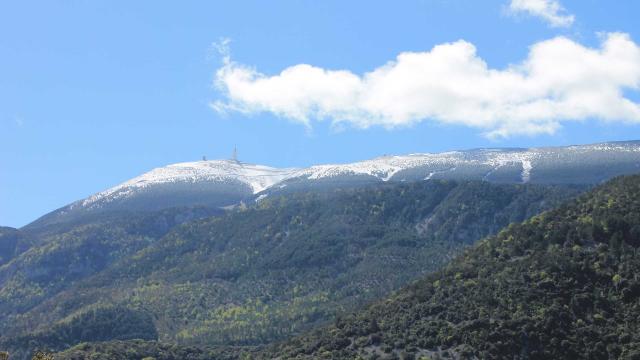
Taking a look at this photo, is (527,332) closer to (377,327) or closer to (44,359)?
(377,327)

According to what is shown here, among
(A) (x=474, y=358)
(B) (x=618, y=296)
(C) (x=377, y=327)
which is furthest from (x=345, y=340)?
(B) (x=618, y=296)

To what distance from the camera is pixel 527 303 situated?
495 ft

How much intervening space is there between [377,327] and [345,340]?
5.94 metres

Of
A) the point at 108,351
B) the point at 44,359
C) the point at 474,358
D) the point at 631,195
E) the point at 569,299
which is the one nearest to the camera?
the point at 44,359

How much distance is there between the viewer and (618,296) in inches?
5792

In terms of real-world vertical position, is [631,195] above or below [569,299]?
above

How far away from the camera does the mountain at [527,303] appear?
460ft

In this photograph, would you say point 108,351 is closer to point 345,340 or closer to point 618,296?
point 345,340

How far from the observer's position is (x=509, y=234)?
18738 centimetres

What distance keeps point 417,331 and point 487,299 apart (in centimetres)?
1225

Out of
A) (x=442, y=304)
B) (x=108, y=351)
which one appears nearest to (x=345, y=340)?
(x=442, y=304)

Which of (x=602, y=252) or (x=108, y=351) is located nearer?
(x=602, y=252)

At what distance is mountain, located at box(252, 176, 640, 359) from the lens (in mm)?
140125

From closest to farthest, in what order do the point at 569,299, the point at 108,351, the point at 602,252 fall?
the point at 569,299
the point at 602,252
the point at 108,351
